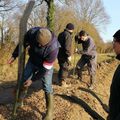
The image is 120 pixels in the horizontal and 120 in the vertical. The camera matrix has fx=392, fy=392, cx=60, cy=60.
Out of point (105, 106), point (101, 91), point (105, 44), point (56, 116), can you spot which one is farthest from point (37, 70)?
point (105, 44)

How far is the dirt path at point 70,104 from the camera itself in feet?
29.9

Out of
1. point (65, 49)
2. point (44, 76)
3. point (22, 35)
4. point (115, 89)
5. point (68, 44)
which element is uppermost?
point (22, 35)

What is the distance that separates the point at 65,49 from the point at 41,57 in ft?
9.92

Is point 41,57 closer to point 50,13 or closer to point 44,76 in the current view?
point 44,76

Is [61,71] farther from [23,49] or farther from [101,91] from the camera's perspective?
[23,49]

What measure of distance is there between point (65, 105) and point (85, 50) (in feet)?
10.3

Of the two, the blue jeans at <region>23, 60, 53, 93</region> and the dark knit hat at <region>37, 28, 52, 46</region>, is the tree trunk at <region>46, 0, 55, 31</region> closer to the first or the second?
the blue jeans at <region>23, 60, 53, 93</region>

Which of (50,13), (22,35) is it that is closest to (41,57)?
(22,35)

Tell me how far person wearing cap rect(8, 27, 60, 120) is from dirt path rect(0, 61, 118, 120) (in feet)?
1.75

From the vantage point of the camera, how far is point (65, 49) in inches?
447

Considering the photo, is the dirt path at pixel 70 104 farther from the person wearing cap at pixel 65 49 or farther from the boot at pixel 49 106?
the person wearing cap at pixel 65 49

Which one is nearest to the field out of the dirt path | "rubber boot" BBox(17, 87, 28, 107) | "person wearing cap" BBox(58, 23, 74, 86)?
the dirt path

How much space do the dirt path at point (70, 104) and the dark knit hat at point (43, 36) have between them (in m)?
1.94

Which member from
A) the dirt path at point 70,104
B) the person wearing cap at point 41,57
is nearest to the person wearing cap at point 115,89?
the person wearing cap at point 41,57
